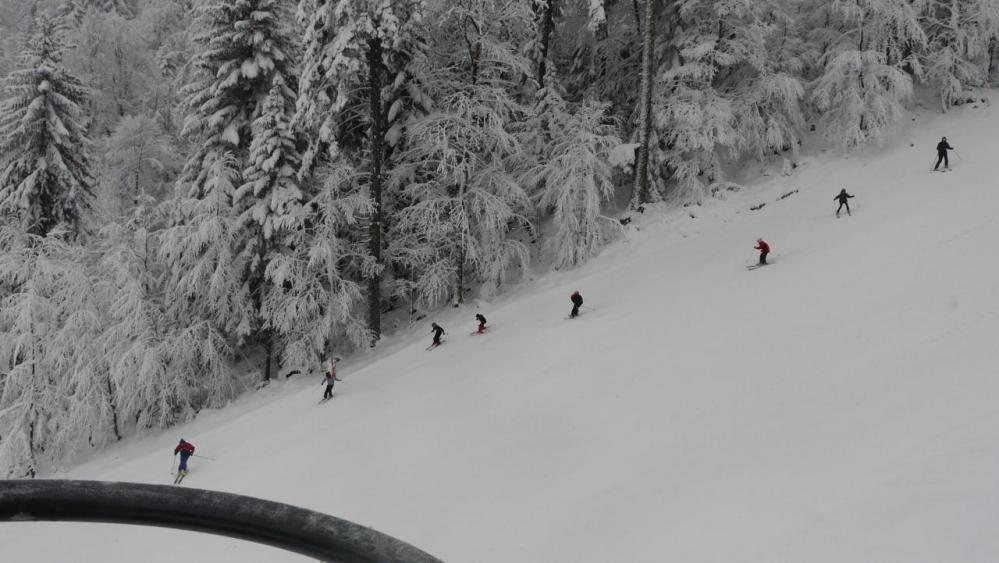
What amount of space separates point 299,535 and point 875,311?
1372 cm

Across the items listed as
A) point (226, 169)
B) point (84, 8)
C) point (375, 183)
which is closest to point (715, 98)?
point (375, 183)

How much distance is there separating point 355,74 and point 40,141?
1243 cm

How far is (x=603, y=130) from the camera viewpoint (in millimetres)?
23812

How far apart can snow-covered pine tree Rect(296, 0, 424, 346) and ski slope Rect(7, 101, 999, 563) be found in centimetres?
624

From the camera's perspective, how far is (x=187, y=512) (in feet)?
5.13

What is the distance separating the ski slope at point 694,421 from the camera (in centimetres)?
739

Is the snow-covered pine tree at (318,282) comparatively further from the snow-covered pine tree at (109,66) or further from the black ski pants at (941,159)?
the snow-covered pine tree at (109,66)

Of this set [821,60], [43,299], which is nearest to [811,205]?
[821,60]

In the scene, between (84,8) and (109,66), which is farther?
(84,8)

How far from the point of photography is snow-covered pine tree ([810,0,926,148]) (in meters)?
21.2

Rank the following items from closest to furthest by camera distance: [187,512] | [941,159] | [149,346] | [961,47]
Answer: [187,512] → [941,159] → [149,346] → [961,47]

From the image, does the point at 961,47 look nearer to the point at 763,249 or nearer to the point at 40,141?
the point at 763,249

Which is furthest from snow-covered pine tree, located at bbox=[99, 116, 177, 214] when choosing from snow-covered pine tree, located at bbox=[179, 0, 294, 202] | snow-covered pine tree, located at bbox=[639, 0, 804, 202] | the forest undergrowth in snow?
snow-covered pine tree, located at bbox=[639, 0, 804, 202]

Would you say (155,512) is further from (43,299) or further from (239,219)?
(43,299)
